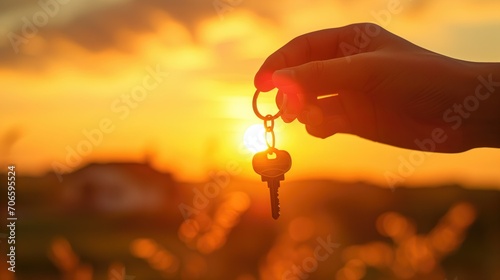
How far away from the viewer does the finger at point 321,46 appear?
4289mm

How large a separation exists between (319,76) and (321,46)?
2.43ft

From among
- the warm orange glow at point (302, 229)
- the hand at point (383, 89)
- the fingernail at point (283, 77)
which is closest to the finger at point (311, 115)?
the hand at point (383, 89)

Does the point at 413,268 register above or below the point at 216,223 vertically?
below

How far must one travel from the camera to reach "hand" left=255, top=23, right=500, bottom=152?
393 centimetres

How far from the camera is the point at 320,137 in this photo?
4609mm

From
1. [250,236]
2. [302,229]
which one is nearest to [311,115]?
[302,229]

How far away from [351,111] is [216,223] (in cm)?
137

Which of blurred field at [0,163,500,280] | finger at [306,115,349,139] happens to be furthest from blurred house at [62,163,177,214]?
finger at [306,115,349,139]

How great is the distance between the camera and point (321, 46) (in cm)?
451

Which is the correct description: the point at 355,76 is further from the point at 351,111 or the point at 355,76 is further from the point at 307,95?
the point at 351,111

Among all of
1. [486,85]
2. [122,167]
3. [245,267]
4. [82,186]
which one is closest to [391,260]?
[486,85]

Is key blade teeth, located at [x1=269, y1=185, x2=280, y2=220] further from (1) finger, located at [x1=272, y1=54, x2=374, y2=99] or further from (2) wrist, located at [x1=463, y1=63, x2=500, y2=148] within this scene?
(2) wrist, located at [x1=463, y1=63, x2=500, y2=148]

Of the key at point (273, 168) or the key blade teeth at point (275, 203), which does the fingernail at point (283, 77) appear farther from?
the key blade teeth at point (275, 203)

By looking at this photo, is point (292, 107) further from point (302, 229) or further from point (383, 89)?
point (302, 229)
